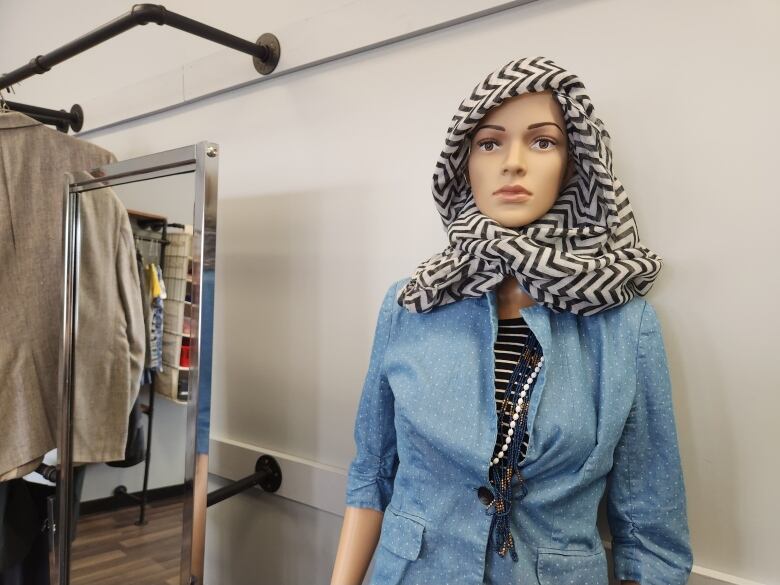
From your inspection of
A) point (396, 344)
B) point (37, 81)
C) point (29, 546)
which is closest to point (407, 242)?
point (396, 344)

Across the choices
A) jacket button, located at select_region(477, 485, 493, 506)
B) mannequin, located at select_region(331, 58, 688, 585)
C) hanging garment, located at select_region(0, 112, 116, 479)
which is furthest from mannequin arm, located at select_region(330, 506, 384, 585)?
hanging garment, located at select_region(0, 112, 116, 479)

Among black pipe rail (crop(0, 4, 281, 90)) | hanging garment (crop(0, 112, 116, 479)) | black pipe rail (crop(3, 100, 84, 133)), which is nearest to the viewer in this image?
black pipe rail (crop(0, 4, 281, 90))

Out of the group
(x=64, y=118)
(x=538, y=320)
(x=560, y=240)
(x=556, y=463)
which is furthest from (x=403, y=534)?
(x=64, y=118)

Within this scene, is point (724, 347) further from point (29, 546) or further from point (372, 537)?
point (29, 546)

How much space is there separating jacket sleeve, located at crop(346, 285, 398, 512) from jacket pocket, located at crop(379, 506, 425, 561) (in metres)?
0.07

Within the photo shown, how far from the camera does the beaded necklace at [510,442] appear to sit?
68 centimetres

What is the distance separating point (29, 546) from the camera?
3.87 feet

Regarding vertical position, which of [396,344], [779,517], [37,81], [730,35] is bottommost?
[779,517]

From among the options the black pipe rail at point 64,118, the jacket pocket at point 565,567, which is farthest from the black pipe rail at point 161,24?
the jacket pocket at point 565,567

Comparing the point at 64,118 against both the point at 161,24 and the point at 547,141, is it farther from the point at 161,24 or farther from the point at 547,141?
the point at 547,141

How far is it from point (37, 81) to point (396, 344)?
1.94 meters

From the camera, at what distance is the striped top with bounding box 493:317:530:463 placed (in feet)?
2.36

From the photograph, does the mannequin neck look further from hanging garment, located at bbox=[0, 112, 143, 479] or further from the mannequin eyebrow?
hanging garment, located at bbox=[0, 112, 143, 479]

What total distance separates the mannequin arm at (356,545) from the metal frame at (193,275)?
0.80ft
